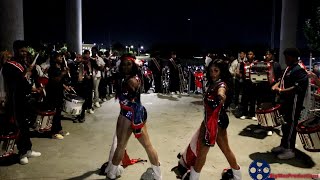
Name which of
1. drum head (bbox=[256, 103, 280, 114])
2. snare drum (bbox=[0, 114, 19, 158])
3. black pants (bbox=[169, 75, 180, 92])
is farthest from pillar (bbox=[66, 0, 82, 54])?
drum head (bbox=[256, 103, 280, 114])

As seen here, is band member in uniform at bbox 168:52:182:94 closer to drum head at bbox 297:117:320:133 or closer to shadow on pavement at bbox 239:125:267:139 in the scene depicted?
shadow on pavement at bbox 239:125:267:139

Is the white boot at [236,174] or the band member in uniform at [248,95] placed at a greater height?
the band member in uniform at [248,95]

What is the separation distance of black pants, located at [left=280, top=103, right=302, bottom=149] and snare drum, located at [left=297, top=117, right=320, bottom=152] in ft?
1.59

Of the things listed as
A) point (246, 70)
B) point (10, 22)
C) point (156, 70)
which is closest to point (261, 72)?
point (246, 70)

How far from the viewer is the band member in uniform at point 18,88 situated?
5.84m

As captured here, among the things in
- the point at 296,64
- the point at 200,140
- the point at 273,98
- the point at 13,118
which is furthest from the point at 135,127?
the point at 273,98

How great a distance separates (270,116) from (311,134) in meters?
1.60

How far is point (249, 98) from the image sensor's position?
10.1 meters

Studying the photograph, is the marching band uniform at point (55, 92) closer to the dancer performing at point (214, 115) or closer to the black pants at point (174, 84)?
the dancer performing at point (214, 115)

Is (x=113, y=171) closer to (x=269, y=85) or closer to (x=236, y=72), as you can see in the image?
(x=269, y=85)

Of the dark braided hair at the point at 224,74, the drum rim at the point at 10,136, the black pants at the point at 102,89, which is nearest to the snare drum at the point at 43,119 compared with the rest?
the drum rim at the point at 10,136

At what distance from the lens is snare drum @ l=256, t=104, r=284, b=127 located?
282 inches

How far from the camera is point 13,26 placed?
36.5ft

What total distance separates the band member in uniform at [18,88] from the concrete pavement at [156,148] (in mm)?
549
